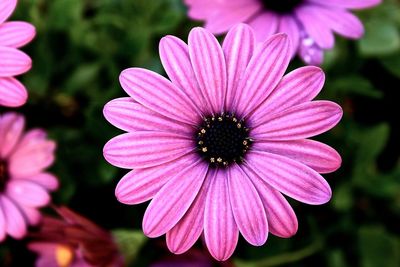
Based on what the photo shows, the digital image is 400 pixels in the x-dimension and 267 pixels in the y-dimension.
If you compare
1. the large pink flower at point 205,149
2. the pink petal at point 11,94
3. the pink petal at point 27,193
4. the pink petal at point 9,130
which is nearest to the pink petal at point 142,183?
the large pink flower at point 205,149

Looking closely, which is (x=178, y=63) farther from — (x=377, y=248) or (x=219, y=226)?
(x=377, y=248)

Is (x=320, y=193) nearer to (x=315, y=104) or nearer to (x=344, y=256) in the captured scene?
(x=315, y=104)

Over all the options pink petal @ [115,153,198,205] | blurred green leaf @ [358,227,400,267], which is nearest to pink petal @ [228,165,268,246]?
pink petal @ [115,153,198,205]

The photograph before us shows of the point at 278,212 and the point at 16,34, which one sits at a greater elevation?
the point at 16,34

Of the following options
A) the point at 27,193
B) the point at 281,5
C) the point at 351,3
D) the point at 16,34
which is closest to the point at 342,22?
the point at 351,3

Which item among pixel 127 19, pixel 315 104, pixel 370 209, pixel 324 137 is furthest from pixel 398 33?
pixel 315 104
